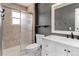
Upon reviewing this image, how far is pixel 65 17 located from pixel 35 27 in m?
0.46

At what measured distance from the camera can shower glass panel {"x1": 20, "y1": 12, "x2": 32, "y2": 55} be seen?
4.40 feet

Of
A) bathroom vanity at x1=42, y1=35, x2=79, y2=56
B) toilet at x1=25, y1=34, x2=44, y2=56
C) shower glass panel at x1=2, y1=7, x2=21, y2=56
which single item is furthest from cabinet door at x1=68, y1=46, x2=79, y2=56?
shower glass panel at x1=2, y1=7, x2=21, y2=56

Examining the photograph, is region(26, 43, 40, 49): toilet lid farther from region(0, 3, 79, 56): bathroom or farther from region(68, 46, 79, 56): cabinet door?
region(68, 46, 79, 56): cabinet door

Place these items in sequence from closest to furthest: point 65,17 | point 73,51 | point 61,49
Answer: point 73,51
point 61,49
point 65,17

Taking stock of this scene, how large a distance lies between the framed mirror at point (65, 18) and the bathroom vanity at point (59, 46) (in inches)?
5.1

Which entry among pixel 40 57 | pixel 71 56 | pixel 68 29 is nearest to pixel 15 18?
pixel 40 57

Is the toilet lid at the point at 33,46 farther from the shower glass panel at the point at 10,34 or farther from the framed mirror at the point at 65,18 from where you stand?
the framed mirror at the point at 65,18

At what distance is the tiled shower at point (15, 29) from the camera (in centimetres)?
131

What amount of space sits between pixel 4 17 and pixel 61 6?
0.84 meters

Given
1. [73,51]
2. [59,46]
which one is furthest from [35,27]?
[73,51]

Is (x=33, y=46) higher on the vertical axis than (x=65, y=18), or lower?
lower

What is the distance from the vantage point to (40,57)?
120cm

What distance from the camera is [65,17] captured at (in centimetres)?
131

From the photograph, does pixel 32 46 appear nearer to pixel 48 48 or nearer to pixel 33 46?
pixel 33 46
